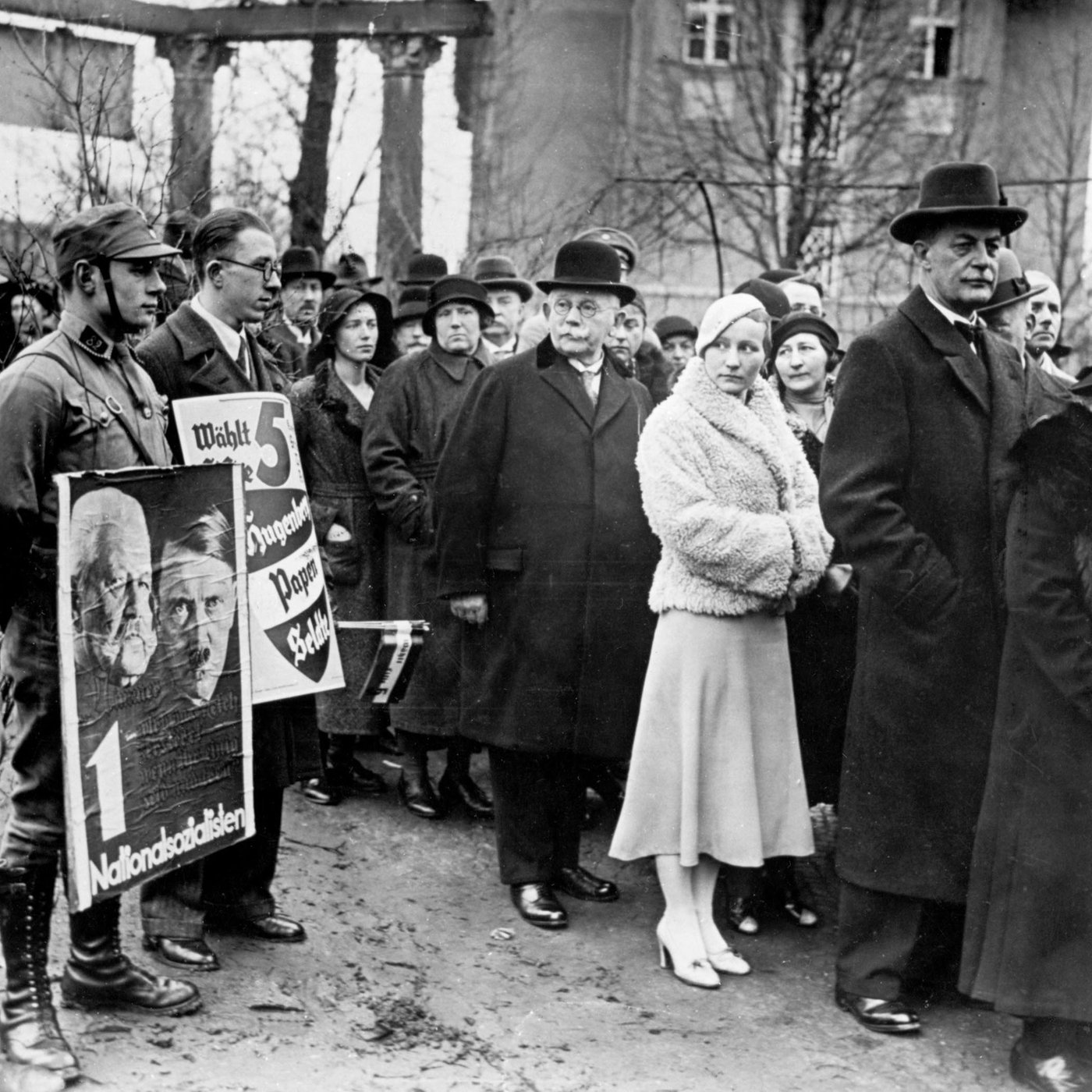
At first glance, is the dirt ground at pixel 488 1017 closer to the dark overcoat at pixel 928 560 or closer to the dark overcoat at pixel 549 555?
the dark overcoat at pixel 928 560

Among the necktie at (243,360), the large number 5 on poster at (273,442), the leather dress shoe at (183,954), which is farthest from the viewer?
the necktie at (243,360)

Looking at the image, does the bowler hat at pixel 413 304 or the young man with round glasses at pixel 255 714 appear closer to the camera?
the young man with round glasses at pixel 255 714

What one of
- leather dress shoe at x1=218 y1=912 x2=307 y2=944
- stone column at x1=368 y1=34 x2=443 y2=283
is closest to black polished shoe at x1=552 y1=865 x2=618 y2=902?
leather dress shoe at x1=218 y1=912 x2=307 y2=944

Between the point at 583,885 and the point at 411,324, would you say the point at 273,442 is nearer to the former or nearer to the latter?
the point at 583,885

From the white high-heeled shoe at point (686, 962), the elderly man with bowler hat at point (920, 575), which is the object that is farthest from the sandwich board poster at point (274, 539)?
the elderly man with bowler hat at point (920, 575)

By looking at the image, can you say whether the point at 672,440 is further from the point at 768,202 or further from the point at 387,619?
the point at 768,202

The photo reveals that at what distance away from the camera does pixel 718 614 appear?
520 cm

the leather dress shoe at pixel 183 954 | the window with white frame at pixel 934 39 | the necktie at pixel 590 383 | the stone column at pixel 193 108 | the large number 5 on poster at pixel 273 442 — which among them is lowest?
the leather dress shoe at pixel 183 954

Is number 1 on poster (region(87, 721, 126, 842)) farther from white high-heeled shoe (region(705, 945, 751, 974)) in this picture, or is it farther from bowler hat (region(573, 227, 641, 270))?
bowler hat (region(573, 227, 641, 270))

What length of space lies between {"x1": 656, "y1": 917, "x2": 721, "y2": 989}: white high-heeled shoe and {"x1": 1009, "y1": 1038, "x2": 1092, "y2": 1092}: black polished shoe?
103cm

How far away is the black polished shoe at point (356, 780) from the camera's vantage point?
7102 millimetres

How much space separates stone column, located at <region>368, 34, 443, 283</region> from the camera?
57.8ft

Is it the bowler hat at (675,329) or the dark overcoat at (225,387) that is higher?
the bowler hat at (675,329)

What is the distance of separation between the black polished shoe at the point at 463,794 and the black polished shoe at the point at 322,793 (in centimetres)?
46
